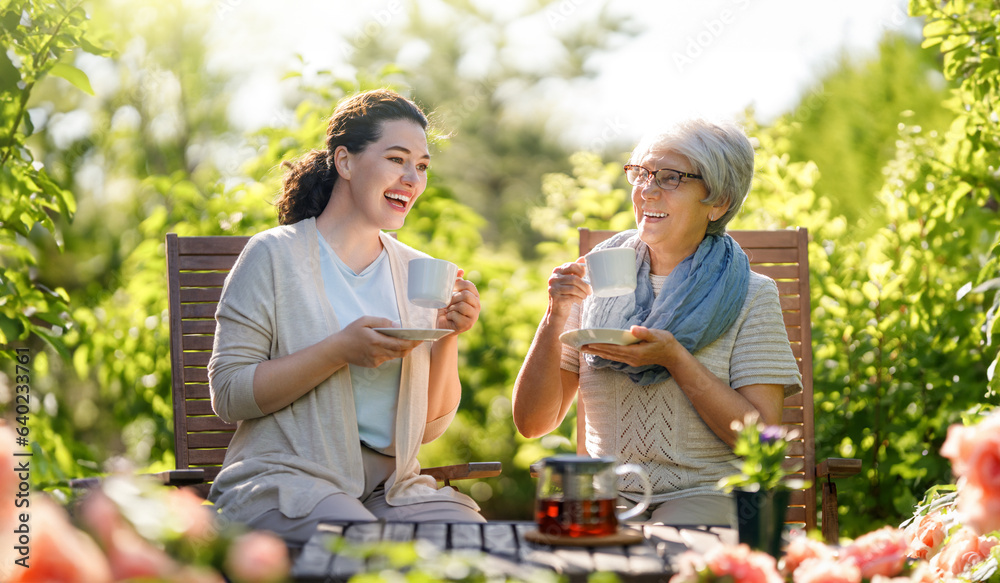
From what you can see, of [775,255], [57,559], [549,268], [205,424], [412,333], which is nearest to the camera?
[57,559]

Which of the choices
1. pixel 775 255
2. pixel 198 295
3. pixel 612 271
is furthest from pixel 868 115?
pixel 198 295

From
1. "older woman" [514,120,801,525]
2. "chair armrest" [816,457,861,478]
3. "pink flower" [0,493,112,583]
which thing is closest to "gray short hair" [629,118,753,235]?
"older woman" [514,120,801,525]

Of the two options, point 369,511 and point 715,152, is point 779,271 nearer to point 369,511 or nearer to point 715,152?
point 715,152

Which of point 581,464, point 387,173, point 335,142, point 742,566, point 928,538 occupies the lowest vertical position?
point 928,538

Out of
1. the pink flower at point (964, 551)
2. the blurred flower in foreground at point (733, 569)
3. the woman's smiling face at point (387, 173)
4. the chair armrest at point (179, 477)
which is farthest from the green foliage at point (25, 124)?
the pink flower at point (964, 551)

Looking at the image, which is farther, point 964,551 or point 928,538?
point 928,538

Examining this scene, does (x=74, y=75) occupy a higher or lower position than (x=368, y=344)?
higher

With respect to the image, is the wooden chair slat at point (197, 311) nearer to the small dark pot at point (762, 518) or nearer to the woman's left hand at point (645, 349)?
the woman's left hand at point (645, 349)

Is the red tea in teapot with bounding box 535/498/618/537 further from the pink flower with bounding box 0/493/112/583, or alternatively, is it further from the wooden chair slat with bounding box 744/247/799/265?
the wooden chair slat with bounding box 744/247/799/265

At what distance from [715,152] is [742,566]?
161cm

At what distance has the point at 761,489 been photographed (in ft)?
4.81

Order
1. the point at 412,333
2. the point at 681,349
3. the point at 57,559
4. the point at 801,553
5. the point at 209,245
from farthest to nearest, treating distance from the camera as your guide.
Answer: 1. the point at 209,245
2. the point at 681,349
3. the point at 412,333
4. the point at 801,553
5. the point at 57,559

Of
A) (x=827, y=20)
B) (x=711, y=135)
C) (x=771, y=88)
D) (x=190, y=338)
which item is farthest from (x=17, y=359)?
(x=827, y=20)

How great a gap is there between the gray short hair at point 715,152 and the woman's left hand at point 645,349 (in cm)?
52
